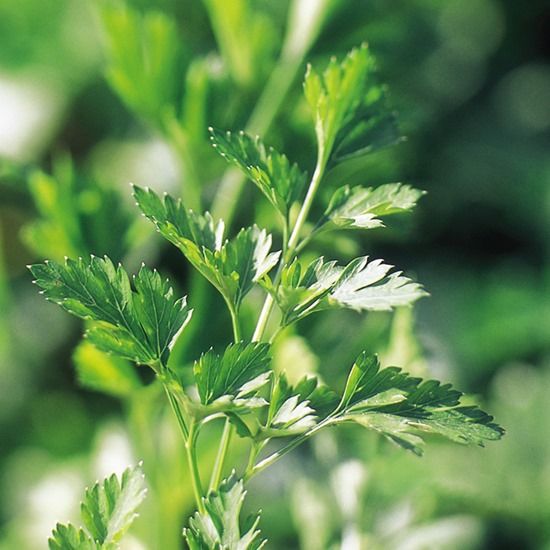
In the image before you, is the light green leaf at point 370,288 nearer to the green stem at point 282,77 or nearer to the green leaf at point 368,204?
the green leaf at point 368,204

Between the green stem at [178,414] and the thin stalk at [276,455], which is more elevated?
the green stem at [178,414]

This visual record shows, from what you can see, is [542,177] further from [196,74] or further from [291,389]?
[291,389]

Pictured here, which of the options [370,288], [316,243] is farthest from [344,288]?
[316,243]

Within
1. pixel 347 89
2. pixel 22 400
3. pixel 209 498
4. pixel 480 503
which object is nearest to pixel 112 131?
pixel 22 400

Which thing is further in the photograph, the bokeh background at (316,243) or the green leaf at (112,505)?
the bokeh background at (316,243)

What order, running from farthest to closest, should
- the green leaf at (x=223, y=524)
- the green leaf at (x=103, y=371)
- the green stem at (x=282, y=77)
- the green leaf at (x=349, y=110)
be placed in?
1. the green stem at (x=282, y=77)
2. the green leaf at (x=103, y=371)
3. the green leaf at (x=349, y=110)
4. the green leaf at (x=223, y=524)

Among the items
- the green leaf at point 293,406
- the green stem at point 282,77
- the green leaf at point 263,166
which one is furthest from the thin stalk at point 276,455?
the green stem at point 282,77
